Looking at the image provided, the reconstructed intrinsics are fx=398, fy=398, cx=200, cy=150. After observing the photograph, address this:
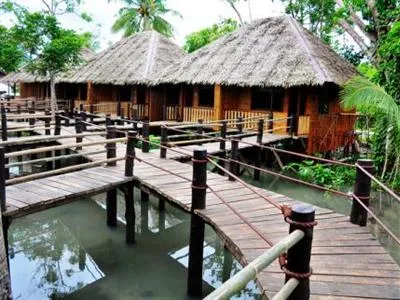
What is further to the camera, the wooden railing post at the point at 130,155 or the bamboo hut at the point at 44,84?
the bamboo hut at the point at 44,84

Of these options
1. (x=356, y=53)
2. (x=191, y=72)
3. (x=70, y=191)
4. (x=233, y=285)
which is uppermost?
(x=356, y=53)

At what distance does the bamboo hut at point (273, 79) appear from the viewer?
544 inches

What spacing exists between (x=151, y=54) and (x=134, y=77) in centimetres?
222

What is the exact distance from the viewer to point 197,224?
17.9 feet

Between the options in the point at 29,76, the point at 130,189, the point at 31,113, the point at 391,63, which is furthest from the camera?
the point at 29,76

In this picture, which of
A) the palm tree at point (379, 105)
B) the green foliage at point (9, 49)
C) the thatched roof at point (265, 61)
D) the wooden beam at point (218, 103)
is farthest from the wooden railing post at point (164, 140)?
the green foliage at point (9, 49)

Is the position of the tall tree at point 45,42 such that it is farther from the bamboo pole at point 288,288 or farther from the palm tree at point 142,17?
the bamboo pole at point 288,288

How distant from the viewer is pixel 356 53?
21000 mm

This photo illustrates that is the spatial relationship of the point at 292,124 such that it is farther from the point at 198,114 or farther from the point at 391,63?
the point at 198,114

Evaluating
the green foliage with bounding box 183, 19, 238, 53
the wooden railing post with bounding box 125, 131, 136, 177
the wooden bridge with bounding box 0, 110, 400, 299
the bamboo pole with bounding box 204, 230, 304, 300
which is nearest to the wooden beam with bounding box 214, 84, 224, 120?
the wooden bridge with bounding box 0, 110, 400, 299

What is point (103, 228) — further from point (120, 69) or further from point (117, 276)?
point (120, 69)

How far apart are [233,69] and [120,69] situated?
6.94m

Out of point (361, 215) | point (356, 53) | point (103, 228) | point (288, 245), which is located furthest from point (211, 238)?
point (356, 53)

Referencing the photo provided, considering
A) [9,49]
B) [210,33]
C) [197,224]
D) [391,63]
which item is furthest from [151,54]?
[197,224]
